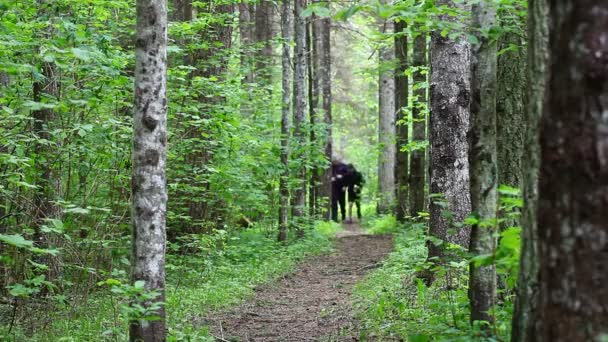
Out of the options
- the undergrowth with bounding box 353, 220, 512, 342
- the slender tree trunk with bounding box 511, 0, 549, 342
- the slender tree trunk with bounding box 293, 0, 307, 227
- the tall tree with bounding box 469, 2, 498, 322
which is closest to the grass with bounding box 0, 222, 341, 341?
the undergrowth with bounding box 353, 220, 512, 342

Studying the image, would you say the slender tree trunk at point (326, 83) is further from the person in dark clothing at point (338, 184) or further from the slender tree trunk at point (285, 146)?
the slender tree trunk at point (285, 146)

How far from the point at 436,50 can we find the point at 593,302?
571 centimetres

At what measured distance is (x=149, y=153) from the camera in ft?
17.1

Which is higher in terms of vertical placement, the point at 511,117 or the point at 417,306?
the point at 511,117

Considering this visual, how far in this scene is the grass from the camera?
6133 millimetres

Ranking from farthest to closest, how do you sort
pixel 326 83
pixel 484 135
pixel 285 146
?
1. pixel 326 83
2. pixel 285 146
3. pixel 484 135

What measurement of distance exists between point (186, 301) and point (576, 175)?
6.15 m

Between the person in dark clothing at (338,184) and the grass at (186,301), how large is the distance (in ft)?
29.4

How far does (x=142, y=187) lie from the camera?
5234 mm

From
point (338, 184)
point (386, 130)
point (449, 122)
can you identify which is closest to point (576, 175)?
point (449, 122)

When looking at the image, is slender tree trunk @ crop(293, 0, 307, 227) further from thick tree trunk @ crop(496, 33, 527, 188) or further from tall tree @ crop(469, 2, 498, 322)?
tall tree @ crop(469, 2, 498, 322)

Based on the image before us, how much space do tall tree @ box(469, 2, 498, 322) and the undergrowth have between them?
0.94 ft

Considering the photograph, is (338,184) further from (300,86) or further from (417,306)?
(417,306)

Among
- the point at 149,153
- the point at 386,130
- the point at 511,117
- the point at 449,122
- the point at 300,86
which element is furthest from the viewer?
the point at 386,130
